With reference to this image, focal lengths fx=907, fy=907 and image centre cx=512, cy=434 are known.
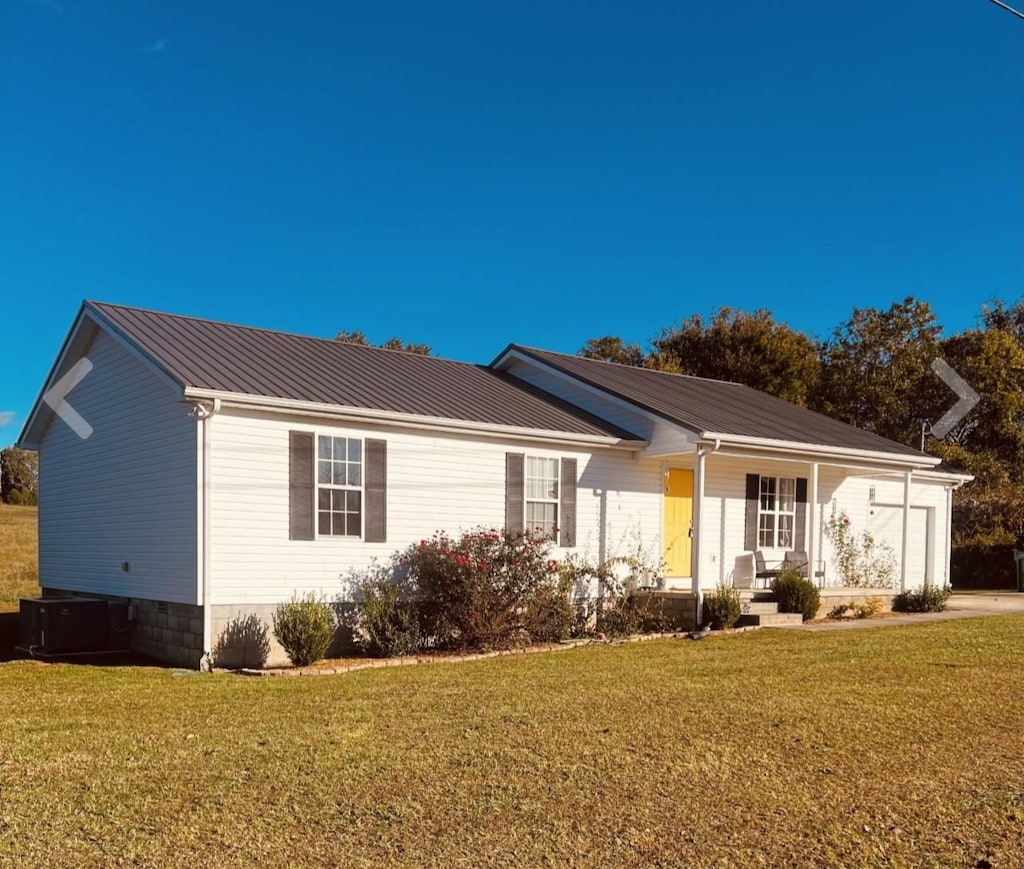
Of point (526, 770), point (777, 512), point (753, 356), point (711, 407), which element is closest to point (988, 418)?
point (753, 356)

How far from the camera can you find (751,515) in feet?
57.2

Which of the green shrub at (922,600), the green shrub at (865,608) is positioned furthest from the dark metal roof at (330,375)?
the green shrub at (922,600)

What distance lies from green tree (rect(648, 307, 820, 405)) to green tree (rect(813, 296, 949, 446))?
119 cm

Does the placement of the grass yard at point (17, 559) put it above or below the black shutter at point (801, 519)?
below

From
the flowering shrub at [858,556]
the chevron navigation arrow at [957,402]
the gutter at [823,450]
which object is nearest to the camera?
the gutter at [823,450]

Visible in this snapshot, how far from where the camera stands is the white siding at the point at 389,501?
1166 centimetres

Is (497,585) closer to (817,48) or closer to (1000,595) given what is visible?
(817,48)

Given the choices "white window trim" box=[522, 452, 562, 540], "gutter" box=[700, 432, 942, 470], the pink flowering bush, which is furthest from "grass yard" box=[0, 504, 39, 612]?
"gutter" box=[700, 432, 942, 470]

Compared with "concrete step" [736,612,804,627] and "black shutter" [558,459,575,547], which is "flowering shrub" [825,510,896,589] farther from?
"black shutter" [558,459,575,547]

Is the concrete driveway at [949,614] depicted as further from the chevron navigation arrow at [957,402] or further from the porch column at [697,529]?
the chevron navigation arrow at [957,402]

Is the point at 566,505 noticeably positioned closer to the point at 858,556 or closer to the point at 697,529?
the point at 697,529

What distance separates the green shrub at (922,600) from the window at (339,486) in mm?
11223

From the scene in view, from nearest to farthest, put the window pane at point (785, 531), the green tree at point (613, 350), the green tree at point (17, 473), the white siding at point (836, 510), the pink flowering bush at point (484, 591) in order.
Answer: the pink flowering bush at point (484, 591), the white siding at point (836, 510), the window pane at point (785, 531), the green tree at point (613, 350), the green tree at point (17, 473)

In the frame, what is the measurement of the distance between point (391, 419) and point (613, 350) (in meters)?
31.0
